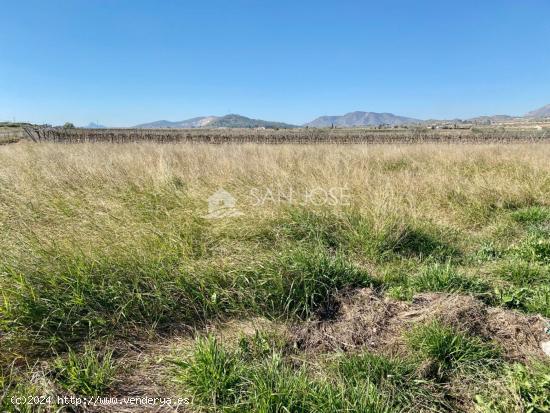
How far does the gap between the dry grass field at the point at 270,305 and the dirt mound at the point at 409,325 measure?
0.5 inches

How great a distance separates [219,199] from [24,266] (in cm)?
269

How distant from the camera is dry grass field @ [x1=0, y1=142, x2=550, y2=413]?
5.65 feet

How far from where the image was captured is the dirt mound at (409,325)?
2.06m

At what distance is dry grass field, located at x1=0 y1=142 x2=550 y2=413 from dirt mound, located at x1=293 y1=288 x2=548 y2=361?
0.5 inches

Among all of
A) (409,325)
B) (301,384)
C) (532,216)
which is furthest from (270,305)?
(532,216)

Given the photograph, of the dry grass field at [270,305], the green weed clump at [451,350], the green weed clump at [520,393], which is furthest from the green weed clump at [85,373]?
the green weed clump at [520,393]

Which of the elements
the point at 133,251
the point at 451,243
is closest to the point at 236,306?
the point at 133,251

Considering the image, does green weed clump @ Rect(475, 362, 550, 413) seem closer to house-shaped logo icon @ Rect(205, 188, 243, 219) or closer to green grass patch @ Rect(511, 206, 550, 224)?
house-shaped logo icon @ Rect(205, 188, 243, 219)

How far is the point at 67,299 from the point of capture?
228cm

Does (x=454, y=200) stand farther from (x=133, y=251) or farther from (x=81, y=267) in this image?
(x=81, y=267)

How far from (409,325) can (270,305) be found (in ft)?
3.36

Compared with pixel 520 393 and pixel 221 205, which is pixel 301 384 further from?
pixel 221 205

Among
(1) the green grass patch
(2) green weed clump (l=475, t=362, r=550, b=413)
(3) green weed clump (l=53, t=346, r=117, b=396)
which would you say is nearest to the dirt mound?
(2) green weed clump (l=475, t=362, r=550, b=413)

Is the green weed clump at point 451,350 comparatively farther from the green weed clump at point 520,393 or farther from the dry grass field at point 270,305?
the green weed clump at point 520,393
